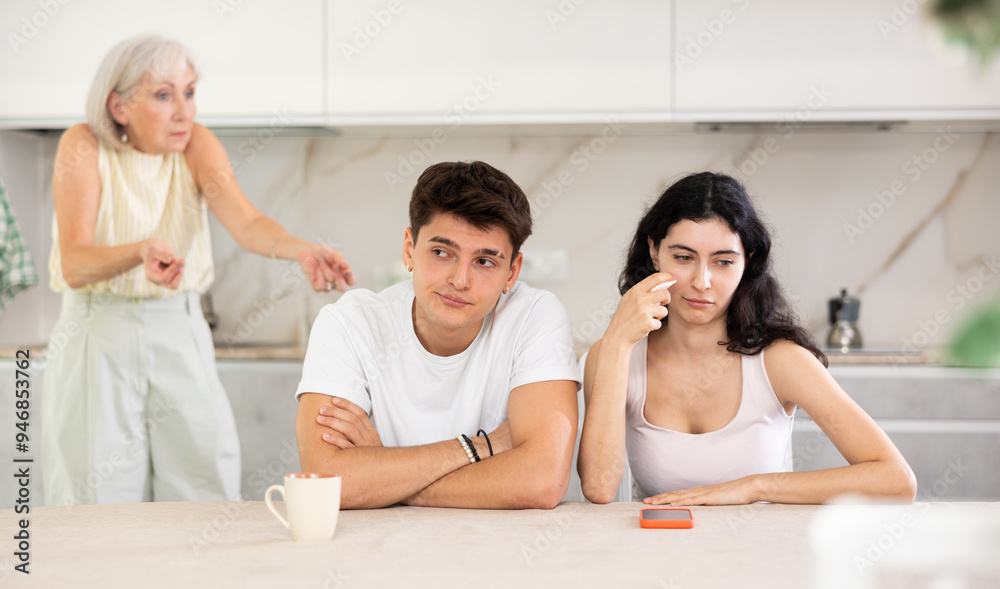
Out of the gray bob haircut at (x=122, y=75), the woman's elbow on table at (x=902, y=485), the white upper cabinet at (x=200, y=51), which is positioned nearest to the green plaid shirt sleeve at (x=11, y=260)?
the white upper cabinet at (x=200, y=51)

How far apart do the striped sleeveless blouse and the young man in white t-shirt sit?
785mm

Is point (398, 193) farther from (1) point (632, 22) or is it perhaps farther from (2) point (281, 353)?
(1) point (632, 22)

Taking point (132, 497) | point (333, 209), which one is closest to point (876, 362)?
point (333, 209)

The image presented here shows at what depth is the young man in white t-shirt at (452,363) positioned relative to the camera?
3.73 feet

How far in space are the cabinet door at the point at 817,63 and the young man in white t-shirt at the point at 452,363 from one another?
4.43ft

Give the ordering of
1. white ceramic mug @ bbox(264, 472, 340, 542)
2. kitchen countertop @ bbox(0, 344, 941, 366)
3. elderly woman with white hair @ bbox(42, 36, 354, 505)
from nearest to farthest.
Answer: white ceramic mug @ bbox(264, 472, 340, 542) < elderly woman with white hair @ bbox(42, 36, 354, 505) < kitchen countertop @ bbox(0, 344, 941, 366)

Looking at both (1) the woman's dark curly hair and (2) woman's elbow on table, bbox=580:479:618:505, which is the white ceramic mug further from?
(1) the woman's dark curly hair

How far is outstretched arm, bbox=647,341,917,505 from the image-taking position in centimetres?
109

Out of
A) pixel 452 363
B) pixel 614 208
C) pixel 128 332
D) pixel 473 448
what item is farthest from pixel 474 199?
pixel 614 208

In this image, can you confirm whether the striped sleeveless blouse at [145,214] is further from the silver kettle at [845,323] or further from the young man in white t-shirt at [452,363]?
the silver kettle at [845,323]

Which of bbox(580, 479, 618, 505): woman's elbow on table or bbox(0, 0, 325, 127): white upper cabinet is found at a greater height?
bbox(0, 0, 325, 127): white upper cabinet

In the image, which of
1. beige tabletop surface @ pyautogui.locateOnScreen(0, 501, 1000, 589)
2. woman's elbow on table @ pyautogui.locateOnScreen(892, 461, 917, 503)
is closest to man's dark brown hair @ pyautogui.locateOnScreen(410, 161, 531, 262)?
beige tabletop surface @ pyautogui.locateOnScreen(0, 501, 1000, 589)

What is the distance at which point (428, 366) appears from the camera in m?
1.34

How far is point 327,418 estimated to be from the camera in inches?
46.9
